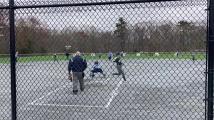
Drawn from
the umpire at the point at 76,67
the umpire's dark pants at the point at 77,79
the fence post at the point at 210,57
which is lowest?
the umpire's dark pants at the point at 77,79

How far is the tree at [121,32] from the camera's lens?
15.6 feet

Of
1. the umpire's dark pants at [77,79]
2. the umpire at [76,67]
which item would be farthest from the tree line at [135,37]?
the umpire's dark pants at [77,79]

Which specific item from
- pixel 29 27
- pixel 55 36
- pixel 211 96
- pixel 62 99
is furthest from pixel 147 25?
pixel 62 99

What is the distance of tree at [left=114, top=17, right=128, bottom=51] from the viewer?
4.77 m

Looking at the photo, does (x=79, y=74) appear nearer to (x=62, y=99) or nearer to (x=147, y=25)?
(x=62, y=99)

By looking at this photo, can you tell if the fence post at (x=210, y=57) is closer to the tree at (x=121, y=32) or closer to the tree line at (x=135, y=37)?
the tree line at (x=135, y=37)

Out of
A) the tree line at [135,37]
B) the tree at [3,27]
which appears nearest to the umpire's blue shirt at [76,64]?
the tree at [3,27]

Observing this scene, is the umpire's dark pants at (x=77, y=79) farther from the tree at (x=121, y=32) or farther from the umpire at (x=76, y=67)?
the tree at (x=121, y=32)

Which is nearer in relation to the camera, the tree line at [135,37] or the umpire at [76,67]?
the tree line at [135,37]

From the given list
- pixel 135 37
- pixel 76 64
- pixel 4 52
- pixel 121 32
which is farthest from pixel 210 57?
pixel 76 64

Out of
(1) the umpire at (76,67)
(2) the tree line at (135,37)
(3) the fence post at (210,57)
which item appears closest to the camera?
(3) the fence post at (210,57)

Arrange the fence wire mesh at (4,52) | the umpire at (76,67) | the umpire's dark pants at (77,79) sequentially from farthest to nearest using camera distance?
the umpire's dark pants at (77,79), the umpire at (76,67), the fence wire mesh at (4,52)

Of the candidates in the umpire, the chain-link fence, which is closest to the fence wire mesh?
the chain-link fence

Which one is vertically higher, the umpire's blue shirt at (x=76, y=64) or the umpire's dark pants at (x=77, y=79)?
the umpire's blue shirt at (x=76, y=64)
